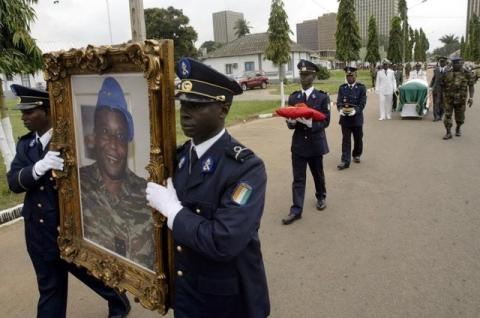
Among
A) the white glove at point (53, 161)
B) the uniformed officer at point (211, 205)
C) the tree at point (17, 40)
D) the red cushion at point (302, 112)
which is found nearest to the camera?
the uniformed officer at point (211, 205)

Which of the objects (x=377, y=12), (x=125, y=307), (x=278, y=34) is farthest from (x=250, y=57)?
(x=125, y=307)

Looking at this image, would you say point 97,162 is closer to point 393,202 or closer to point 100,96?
point 100,96

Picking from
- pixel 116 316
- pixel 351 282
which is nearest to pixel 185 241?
pixel 116 316

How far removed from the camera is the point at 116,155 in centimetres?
222

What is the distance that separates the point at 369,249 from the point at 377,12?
37.2 metres

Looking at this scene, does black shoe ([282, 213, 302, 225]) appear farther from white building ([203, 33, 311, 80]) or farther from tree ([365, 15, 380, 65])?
white building ([203, 33, 311, 80])

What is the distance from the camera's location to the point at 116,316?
3.31 metres

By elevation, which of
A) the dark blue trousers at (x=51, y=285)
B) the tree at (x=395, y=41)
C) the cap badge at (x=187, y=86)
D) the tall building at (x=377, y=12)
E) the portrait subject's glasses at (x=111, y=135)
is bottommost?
the dark blue trousers at (x=51, y=285)

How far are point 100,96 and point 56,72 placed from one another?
38 centimetres

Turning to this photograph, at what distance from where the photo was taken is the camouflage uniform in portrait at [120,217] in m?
2.19

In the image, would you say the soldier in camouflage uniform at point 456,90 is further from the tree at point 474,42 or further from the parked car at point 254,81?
the tree at point 474,42

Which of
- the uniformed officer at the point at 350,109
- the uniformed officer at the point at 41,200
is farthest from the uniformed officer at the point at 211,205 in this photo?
the uniformed officer at the point at 350,109

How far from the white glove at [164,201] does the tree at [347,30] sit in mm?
25471

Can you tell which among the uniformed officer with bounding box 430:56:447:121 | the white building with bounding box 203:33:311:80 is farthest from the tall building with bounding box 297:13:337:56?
the uniformed officer with bounding box 430:56:447:121
